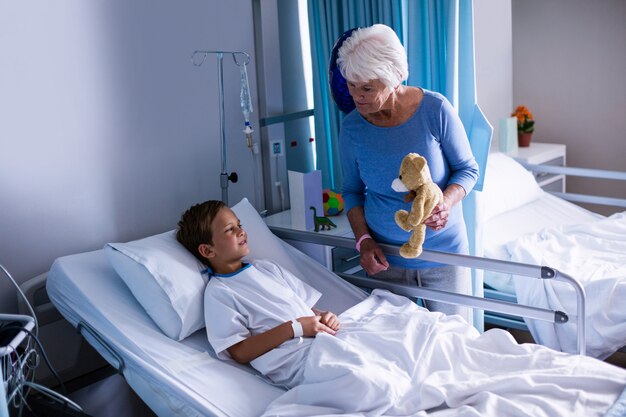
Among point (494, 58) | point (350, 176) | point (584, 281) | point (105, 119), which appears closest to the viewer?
point (350, 176)

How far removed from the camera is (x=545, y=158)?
424 centimetres

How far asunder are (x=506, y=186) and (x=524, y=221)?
0.66ft

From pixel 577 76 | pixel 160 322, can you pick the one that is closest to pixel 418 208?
pixel 160 322

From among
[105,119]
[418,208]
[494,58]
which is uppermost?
[494,58]

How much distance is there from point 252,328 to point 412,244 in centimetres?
54

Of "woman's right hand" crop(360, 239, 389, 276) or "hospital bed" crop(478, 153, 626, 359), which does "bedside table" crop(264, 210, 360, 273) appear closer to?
"woman's right hand" crop(360, 239, 389, 276)

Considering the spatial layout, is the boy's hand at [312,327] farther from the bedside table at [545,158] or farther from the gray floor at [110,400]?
the bedside table at [545,158]

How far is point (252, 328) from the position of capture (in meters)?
2.05

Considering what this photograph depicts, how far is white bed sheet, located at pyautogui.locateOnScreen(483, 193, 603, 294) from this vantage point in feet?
10.1

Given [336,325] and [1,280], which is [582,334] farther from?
[1,280]

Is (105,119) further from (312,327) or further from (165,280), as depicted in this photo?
(312,327)

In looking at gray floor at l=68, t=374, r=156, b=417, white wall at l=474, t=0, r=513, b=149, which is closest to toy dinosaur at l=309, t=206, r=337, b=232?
gray floor at l=68, t=374, r=156, b=417

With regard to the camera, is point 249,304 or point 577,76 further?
point 577,76

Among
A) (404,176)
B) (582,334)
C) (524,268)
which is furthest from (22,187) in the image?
(582,334)
